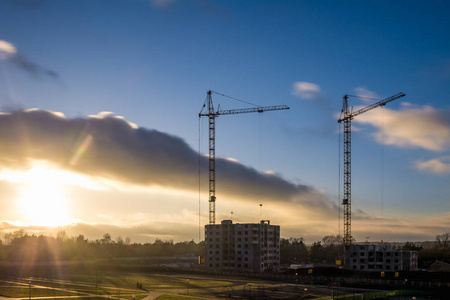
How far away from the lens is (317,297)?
366ft

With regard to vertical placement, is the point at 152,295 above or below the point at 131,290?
above

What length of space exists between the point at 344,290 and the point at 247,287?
87.1ft

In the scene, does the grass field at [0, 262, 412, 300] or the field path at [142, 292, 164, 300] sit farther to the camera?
the grass field at [0, 262, 412, 300]

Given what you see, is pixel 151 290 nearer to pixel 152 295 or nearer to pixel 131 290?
pixel 131 290

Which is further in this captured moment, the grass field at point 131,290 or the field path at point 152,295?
the grass field at point 131,290

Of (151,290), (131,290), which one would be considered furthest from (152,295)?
(131,290)

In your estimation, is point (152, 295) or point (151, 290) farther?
point (151, 290)

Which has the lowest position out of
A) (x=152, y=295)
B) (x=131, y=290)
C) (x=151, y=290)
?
(x=151, y=290)

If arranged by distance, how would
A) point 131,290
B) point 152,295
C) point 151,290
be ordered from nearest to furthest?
point 152,295 < point 131,290 < point 151,290

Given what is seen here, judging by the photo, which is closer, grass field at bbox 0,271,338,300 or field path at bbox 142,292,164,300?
field path at bbox 142,292,164,300

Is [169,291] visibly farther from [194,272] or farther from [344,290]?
[194,272]

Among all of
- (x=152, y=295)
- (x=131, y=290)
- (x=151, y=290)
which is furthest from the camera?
(x=151, y=290)

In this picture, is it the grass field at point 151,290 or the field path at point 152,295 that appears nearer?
the field path at point 152,295

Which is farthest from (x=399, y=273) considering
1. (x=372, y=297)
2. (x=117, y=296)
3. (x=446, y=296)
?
(x=117, y=296)
